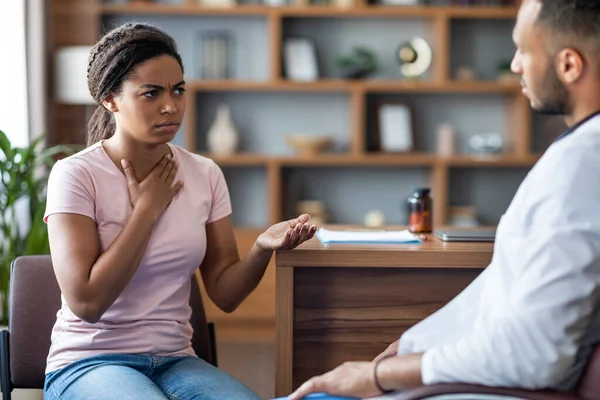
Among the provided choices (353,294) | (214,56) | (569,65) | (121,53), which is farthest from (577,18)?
(214,56)

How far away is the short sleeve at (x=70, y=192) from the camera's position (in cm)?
181

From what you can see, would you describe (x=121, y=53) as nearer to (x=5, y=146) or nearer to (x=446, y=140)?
(x=5, y=146)

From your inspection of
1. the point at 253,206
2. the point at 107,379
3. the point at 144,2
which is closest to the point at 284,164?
the point at 253,206

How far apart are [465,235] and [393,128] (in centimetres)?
299

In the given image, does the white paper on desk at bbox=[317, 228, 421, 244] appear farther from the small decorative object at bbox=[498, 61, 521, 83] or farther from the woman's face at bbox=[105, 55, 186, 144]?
the small decorative object at bbox=[498, 61, 521, 83]

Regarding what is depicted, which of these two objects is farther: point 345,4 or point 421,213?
point 345,4

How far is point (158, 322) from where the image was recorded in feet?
6.11

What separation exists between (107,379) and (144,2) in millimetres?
Result: 3517

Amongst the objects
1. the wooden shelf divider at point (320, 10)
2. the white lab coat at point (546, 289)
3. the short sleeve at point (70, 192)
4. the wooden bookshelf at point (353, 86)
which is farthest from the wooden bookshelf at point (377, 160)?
the white lab coat at point (546, 289)

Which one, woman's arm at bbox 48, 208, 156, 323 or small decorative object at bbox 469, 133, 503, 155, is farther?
small decorative object at bbox 469, 133, 503, 155

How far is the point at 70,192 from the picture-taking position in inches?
71.7

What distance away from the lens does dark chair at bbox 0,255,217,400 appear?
1978mm

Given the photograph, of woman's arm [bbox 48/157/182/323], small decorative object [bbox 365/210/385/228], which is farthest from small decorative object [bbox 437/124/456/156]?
woman's arm [bbox 48/157/182/323]

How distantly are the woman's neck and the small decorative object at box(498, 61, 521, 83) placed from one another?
333 centimetres
